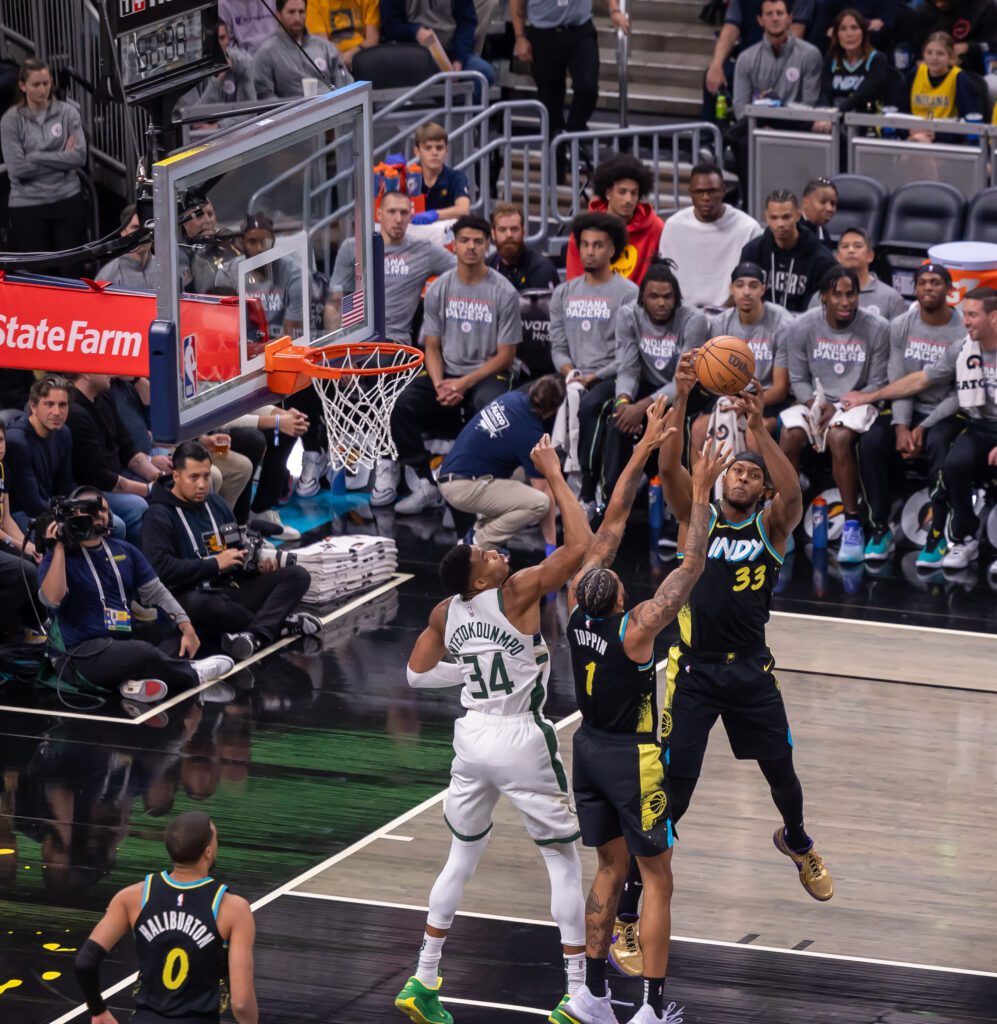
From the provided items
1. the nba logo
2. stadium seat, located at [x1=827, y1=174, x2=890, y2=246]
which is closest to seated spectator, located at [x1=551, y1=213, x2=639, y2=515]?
stadium seat, located at [x1=827, y1=174, x2=890, y2=246]

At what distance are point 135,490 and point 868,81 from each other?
22.9ft

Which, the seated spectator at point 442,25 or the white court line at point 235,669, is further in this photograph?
the seated spectator at point 442,25

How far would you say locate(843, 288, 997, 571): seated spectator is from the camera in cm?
1266

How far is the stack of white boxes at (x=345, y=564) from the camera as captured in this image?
12.8m

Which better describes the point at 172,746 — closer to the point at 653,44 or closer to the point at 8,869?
the point at 8,869

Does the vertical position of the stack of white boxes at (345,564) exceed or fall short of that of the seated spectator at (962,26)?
it falls short

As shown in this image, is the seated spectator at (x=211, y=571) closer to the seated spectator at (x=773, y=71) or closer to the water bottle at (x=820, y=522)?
the water bottle at (x=820, y=522)

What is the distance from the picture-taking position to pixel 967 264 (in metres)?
14.0

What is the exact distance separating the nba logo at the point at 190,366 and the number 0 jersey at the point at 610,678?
234 cm

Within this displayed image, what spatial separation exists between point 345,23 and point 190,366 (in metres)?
9.31

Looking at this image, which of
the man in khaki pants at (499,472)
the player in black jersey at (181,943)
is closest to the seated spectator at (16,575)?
the man in khaki pants at (499,472)

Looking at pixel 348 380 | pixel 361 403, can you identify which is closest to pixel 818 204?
pixel 348 380

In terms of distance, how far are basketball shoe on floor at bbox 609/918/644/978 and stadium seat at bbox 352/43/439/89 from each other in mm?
10595

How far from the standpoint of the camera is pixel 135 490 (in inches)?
501
